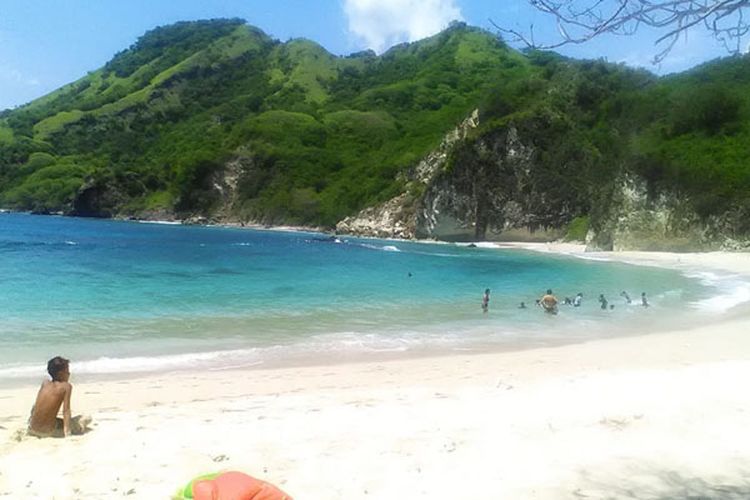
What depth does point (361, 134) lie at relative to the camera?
134m

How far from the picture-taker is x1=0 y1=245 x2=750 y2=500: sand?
6414 mm

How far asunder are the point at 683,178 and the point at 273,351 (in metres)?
52.6

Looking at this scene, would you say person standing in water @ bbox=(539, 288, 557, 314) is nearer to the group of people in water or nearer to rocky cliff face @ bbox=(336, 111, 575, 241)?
the group of people in water

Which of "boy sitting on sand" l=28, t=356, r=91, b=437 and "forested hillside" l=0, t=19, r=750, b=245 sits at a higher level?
"forested hillside" l=0, t=19, r=750, b=245

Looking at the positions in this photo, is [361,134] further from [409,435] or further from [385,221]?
[409,435]

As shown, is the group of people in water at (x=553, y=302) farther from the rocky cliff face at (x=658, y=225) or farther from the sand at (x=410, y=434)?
the rocky cliff face at (x=658, y=225)

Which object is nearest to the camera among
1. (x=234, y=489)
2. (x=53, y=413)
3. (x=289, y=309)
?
(x=234, y=489)

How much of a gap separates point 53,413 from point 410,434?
4327mm

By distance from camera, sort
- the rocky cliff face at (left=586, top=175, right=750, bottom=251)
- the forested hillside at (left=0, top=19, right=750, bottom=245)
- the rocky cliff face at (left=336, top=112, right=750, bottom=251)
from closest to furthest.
→ the rocky cliff face at (left=586, top=175, right=750, bottom=251), the forested hillside at (left=0, top=19, right=750, bottom=245), the rocky cliff face at (left=336, top=112, right=750, bottom=251)

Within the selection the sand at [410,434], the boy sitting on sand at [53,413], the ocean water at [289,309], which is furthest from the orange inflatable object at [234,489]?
the ocean water at [289,309]

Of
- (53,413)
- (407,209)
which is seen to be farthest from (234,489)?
(407,209)

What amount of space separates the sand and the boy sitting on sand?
0.72 feet

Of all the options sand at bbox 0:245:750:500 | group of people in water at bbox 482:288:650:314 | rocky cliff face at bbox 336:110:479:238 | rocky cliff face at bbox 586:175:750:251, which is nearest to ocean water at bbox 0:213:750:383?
group of people in water at bbox 482:288:650:314

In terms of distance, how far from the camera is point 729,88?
→ 67.4 m
